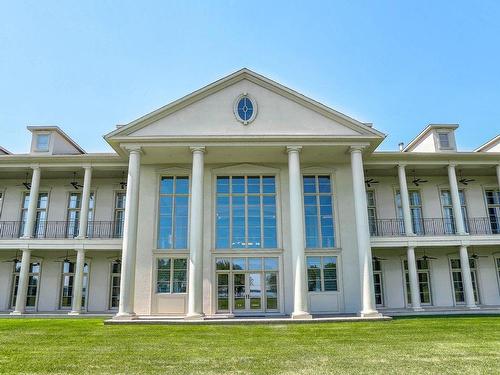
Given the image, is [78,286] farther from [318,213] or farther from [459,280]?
[459,280]

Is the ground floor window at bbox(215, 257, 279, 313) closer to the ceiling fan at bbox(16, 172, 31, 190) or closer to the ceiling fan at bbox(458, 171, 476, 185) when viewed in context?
the ceiling fan at bbox(16, 172, 31, 190)

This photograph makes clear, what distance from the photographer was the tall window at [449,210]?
67.1ft

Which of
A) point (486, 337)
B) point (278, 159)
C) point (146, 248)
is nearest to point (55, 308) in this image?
point (146, 248)

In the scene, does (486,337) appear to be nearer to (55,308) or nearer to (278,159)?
(278,159)

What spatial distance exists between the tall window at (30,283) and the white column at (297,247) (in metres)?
12.0

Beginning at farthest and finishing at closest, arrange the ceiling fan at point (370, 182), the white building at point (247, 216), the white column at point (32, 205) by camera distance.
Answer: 1. the ceiling fan at point (370, 182)
2. the white column at point (32, 205)
3. the white building at point (247, 216)

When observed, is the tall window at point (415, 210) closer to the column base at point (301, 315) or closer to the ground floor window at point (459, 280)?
the ground floor window at point (459, 280)

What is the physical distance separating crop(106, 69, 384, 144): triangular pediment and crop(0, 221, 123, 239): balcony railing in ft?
17.4

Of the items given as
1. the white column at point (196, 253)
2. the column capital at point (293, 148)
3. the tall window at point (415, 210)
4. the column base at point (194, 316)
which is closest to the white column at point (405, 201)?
the tall window at point (415, 210)

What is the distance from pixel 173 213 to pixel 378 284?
991cm

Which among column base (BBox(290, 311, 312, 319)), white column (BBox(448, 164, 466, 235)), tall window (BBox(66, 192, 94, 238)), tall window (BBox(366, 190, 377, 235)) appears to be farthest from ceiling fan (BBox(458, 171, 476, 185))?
tall window (BBox(66, 192, 94, 238))

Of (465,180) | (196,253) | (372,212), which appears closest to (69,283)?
(196,253)

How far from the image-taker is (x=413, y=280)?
58.5ft

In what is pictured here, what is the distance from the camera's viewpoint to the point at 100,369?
284 inches
